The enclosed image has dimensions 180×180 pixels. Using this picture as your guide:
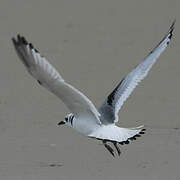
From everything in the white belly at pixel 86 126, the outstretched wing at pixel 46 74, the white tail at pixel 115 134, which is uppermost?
the outstretched wing at pixel 46 74

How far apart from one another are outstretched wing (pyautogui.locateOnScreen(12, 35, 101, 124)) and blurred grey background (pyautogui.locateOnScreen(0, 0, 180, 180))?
64cm

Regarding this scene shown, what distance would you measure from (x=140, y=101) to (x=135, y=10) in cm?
322

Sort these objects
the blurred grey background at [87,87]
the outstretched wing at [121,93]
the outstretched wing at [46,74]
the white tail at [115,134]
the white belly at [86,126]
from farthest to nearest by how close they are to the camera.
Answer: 1. the blurred grey background at [87,87]
2. the outstretched wing at [121,93]
3. the white belly at [86,126]
4. the white tail at [115,134]
5. the outstretched wing at [46,74]

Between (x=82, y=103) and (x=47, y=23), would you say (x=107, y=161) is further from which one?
(x=47, y=23)

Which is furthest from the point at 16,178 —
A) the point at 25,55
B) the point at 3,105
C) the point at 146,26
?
the point at 146,26

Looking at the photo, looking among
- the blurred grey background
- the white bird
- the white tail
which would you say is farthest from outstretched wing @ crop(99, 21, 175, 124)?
the blurred grey background

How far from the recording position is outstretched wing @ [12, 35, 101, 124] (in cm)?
539

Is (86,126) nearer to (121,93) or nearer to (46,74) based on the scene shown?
(121,93)

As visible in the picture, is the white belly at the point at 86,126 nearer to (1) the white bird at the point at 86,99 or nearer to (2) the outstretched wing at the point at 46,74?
(1) the white bird at the point at 86,99

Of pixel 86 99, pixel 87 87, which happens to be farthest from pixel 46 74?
pixel 87 87

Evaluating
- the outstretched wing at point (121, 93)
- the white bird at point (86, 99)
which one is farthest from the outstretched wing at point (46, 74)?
the outstretched wing at point (121, 93)

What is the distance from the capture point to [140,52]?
32.3 feet

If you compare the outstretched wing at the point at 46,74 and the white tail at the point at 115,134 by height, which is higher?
the outstretched wing at the point at 46,74

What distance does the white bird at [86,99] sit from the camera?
544 cm
